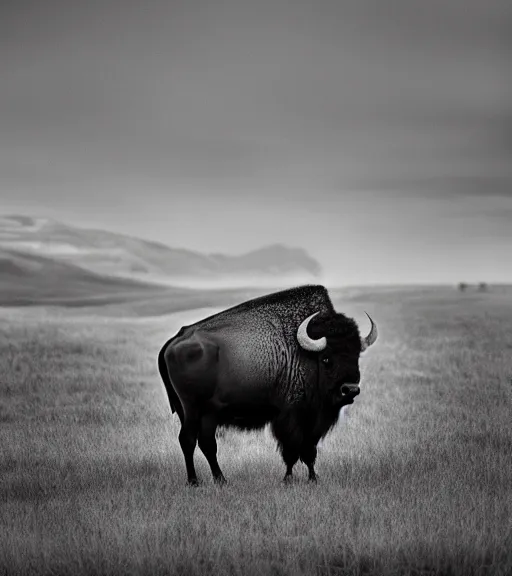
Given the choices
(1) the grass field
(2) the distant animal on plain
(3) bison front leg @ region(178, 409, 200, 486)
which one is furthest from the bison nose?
(3) bison front leg @ region(178, 409, 200, 486)

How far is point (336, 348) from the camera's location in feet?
30.9

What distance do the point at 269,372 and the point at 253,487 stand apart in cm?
141

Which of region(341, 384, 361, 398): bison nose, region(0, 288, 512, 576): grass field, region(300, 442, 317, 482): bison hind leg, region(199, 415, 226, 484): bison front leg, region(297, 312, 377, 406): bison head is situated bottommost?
region(0, 288, 512, 576): grass field

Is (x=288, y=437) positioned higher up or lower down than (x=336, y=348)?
lower down

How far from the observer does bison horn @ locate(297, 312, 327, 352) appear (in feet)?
30.9

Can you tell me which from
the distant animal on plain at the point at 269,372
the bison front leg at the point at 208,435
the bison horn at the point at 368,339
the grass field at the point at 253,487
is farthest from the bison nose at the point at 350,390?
the bison front leg at the point at 208,435

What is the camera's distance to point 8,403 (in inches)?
650

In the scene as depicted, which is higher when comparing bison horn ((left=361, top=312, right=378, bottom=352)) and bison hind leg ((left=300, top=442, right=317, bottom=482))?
bison horn ((left=361, top=312, right=378, bottom=352))

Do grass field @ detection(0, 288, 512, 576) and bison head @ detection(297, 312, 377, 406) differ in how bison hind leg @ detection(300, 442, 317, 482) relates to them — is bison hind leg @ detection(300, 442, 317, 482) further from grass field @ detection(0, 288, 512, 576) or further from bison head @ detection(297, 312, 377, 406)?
bison head @ detection(297, 312, 377, 406)

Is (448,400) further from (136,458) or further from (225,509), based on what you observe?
(225,509)

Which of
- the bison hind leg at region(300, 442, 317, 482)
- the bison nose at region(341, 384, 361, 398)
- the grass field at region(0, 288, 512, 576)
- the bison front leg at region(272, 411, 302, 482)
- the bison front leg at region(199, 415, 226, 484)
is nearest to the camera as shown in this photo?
the grass field at region(0, 288, 512, 576)

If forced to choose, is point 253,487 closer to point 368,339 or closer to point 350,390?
point 350,390

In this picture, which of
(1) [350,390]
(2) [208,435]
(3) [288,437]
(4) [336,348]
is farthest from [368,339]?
(2) [208,435]

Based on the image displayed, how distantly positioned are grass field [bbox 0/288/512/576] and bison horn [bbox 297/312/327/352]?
1.65 m
